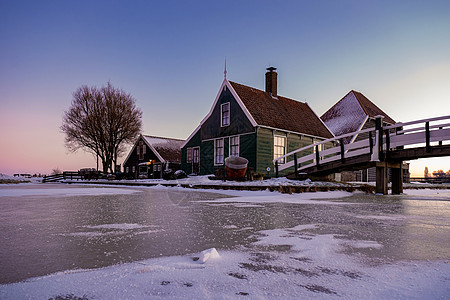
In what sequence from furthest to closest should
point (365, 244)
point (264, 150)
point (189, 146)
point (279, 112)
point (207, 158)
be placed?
point (189, 146)
point (207, 158)
point (279, 112)
point (264, 150)
point (365, 244)

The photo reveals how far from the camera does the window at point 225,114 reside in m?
21.5

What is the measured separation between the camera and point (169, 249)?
306cm

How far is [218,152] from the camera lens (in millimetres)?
22359

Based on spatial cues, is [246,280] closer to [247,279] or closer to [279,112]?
[247,279]

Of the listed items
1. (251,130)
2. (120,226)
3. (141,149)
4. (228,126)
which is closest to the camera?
(120,226)

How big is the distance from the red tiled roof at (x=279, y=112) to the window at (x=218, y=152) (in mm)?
3612

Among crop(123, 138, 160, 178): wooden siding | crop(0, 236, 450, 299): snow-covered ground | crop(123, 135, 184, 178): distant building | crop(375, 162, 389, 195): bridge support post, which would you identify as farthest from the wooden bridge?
crop(123, 138, 160, 178): wooden siding

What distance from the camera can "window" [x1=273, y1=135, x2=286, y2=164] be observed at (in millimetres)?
20453

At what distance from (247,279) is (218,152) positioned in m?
20.2

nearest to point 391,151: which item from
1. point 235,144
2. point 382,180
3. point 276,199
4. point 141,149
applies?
point 382,180

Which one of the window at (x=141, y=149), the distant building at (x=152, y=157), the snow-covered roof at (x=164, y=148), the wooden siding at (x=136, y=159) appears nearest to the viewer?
the distant building at (x=152, y=157)

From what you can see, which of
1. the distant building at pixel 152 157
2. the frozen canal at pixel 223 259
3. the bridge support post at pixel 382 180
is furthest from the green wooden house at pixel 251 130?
the frozen canal at pixel 223 259

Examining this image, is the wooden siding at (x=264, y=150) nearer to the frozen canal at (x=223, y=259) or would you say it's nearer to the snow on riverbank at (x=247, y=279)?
the frozen canal at (x=223, y=259)

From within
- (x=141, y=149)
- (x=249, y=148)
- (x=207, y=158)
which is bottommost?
(x=207, y=158)
